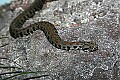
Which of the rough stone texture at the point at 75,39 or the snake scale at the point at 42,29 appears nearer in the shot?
the rough stone texture at the point at 75,39

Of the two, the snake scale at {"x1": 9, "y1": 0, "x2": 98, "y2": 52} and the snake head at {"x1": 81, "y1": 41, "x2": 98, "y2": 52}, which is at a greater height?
the snake scale at {"x1": 9, "y1": 0, "x2": 98, "y2": 52}

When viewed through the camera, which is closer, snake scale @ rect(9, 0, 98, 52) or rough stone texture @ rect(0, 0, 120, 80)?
rough stone texture @ rect(0, 0, 120, 80)

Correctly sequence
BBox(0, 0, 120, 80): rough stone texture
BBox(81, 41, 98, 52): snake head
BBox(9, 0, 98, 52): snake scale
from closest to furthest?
BBox(0, 0, 120, 80): rough stone texture → BBox(81, 41, 98, 52): snake head → BBox(9, 0, 98, 52): snake scale

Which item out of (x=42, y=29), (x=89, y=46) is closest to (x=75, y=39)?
(x=89, y=46)

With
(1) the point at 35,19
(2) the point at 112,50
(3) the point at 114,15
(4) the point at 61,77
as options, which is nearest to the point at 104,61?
(2) the point at 112,50

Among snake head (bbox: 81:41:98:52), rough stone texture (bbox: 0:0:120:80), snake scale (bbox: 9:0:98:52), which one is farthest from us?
snake scale (bbox: 9:0:98:52)
